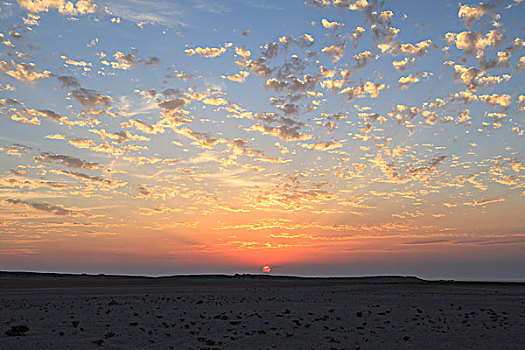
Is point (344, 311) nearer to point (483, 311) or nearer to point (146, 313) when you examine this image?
point (483, 311)

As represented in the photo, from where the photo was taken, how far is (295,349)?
21.3 meters

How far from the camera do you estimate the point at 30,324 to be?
27.6 metres

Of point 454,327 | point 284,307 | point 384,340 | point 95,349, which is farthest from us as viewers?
point 284,307

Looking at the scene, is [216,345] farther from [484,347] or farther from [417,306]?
[417,306]

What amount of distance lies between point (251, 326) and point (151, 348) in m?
7.94

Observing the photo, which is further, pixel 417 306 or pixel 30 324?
pixel 417 306

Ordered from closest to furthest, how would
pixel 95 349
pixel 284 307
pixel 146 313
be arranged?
pixel 95 349 < pixel 146 313 < pixel 284 307

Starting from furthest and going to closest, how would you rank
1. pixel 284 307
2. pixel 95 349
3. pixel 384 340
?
pixel 284 307 < pixel 384 340 < pixel 95 349

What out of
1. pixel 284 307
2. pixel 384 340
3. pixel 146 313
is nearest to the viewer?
pixel 384 340

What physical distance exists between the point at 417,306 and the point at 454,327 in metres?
11.8

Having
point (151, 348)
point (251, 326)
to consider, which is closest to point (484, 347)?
point (251, 326)

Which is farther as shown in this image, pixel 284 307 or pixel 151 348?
pixel 284 307

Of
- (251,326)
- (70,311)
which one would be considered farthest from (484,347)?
(70,311)

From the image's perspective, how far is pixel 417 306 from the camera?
39.1 metres
